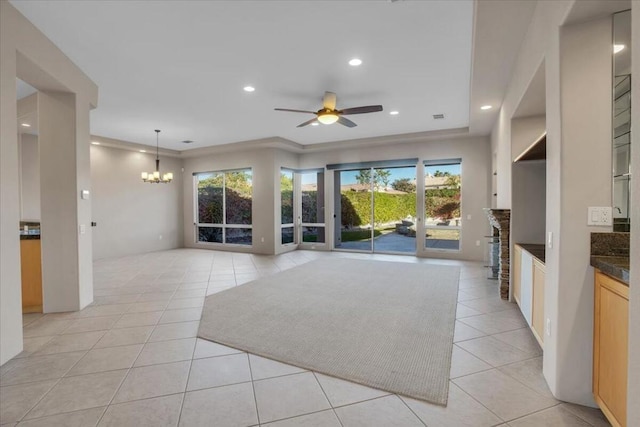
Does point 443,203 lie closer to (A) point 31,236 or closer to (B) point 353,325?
(B) point 353,325

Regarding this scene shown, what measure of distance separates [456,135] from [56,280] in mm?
7468

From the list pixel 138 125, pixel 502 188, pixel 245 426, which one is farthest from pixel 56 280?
pixel 502 188

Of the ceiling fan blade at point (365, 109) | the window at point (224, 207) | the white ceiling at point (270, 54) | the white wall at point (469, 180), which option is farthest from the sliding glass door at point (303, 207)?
the ceiling fan blade at point (365, 109)

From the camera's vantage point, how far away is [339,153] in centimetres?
835

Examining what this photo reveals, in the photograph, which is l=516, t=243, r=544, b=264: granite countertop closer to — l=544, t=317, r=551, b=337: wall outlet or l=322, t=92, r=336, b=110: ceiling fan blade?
l=544, t=317, r=551, b=337: wall outlet

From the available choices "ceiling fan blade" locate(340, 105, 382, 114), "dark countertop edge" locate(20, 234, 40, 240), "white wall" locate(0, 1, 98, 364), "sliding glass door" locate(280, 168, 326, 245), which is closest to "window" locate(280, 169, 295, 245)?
"sliding glass door" locate(280, 168, 326, 245)

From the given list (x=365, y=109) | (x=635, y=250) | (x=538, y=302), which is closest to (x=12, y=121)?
(x=365, y=109)

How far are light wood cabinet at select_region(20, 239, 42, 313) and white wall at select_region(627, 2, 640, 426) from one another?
5221mm

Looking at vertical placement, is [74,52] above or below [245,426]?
above

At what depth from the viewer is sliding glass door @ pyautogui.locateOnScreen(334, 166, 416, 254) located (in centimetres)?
798

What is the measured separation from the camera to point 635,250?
1106 mm

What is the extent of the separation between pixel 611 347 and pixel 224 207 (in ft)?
28.3

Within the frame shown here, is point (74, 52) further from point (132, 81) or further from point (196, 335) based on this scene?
point (196, 335)

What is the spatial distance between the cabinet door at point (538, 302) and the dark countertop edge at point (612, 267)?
2.74 ft
